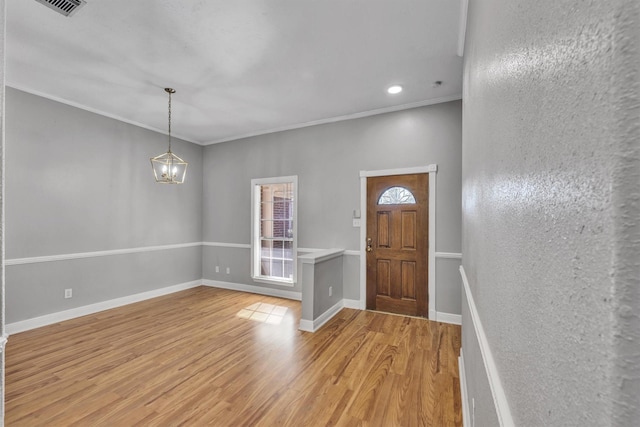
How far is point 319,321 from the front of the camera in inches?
134

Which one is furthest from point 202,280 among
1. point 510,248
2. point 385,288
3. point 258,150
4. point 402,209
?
point 510,248

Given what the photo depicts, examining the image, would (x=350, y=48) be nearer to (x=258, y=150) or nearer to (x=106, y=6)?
(x=106, y=6)

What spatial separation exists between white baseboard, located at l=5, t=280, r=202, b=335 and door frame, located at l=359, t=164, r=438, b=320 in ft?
10.9

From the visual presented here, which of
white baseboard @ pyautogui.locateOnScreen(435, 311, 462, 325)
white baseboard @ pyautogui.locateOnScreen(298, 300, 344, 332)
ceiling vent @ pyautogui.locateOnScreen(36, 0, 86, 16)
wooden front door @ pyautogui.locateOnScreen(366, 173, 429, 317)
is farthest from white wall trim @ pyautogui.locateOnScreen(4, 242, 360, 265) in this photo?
ceiling vent @ pyautogui.locateOnScreen(36, 0, 86, 16)

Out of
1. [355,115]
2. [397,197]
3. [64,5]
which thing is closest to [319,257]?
[397,197]

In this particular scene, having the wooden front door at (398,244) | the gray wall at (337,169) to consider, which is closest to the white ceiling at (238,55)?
the gray wall at (337,169)

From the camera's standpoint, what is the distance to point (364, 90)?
336 centimetres

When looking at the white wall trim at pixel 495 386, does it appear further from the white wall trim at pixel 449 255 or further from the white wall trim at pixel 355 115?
the white wall trim at pixel 355 115

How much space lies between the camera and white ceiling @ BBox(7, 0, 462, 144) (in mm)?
2102

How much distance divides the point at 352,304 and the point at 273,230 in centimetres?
187

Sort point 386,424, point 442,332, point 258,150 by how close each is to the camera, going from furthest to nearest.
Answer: point 258,150, point 442,332, point 386,424

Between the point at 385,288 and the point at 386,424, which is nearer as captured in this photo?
the point at 386,424

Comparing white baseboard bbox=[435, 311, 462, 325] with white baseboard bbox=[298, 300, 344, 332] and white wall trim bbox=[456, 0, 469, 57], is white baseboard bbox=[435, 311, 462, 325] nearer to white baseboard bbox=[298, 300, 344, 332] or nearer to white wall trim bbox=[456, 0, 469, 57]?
white baseboard bbox=[298, 300, 344, 332]

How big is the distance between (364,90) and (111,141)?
145 inches
